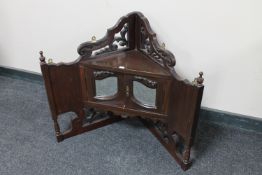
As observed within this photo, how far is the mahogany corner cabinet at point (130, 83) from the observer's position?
3.78ft

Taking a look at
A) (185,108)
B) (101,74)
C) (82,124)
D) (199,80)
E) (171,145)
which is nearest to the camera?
(199,80)

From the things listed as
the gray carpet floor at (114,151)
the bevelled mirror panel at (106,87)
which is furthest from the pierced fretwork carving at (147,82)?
the gray carpet floor at (114,151)

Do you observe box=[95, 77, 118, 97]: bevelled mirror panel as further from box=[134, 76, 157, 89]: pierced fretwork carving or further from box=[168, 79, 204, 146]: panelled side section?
box=[168, 79, 204, 146]: panelled side section

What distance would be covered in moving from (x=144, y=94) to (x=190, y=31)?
37cm

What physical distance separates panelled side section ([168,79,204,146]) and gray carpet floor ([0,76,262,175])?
218 mm

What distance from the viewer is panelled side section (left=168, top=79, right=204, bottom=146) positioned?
106 cm

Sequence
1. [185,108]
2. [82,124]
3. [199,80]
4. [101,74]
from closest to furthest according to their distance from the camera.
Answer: [199,80], [185,108], [101,74], [82,124]

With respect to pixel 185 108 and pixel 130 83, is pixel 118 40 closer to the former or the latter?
pixel 130 83

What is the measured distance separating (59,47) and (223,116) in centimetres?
103

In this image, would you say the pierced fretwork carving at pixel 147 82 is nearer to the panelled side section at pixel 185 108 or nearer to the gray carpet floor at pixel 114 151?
the panelled side section at pixel 185 108

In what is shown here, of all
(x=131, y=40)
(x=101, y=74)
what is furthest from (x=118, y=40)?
(x=101, y=74)

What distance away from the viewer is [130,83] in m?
1.22

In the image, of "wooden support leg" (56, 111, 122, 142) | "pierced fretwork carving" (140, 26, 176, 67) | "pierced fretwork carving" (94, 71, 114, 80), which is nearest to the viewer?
"pierced fretwork carving" (140, 26, 176, 67)

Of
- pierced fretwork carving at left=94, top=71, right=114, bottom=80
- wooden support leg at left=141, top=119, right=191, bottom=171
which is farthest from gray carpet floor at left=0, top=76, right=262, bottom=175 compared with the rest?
pierced fretwork carving at left=94, top=71, right=114, bottom=80
